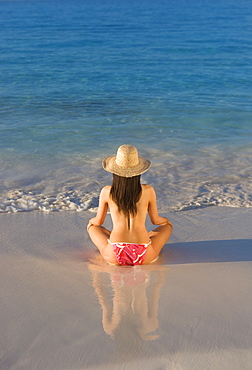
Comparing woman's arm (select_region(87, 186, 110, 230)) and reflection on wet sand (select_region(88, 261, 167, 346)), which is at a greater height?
woman's arm (select_region(87, 186, 110, 230))

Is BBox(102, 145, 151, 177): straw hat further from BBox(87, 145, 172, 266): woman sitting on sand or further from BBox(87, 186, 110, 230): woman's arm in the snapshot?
BBox(87, 186, 110, 230): woman's arm

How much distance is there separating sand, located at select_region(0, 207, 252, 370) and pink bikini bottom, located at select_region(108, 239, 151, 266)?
0.08 meters

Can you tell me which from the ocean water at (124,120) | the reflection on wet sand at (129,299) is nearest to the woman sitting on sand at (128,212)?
the reflection on wet sand at (129,299)

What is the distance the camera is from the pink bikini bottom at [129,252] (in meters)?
3.76

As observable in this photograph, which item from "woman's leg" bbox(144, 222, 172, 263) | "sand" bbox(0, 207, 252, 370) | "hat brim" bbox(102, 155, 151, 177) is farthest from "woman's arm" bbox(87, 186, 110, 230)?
"woman's leg" bbox(144, 222, 172, 263)

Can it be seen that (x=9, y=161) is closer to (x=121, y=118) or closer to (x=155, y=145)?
(x=155, y=145)

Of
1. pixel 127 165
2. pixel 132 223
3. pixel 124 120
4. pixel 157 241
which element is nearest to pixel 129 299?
pixel 132 223

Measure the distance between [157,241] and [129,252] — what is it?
1.02 feet

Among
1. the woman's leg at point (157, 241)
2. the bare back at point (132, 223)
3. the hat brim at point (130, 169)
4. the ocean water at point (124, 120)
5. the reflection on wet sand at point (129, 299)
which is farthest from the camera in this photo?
the ocean water at point (124, 120)

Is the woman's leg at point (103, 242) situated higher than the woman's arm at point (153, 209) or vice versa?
the woman's arm at point (153, 209)

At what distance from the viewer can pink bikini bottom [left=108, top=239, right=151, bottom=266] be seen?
376 cm

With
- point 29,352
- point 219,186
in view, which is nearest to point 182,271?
point 29,352

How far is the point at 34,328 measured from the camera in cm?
286

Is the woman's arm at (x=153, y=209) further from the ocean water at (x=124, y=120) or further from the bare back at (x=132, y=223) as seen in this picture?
the ocean water at (x=124, y=120)
